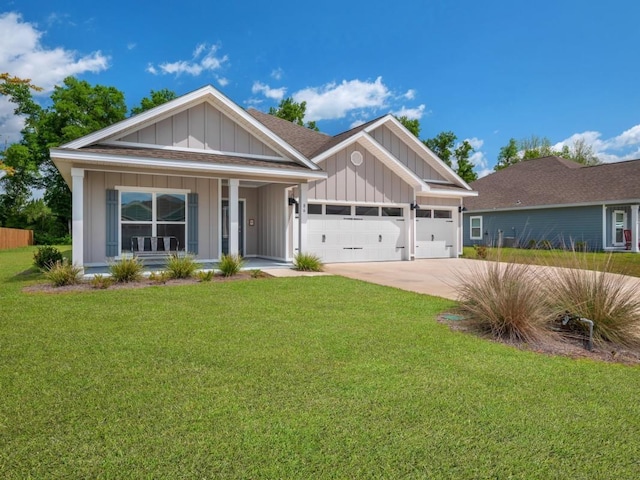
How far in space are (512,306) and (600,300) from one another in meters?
1.15

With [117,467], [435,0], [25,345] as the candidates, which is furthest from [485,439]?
[435,0]

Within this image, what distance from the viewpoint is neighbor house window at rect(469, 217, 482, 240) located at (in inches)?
1016

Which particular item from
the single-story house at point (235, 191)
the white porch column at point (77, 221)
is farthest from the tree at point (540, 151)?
the white porch column at point (77, 221)

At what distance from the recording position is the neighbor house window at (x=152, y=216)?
12.0m

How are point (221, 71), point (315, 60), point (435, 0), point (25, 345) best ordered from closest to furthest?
1. point (25, 345)
2. point (435, 0)
3. point (315, 60)
4. point (221, 71)

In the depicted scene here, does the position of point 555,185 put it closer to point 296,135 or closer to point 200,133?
point 296,135

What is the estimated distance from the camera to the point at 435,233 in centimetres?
1802

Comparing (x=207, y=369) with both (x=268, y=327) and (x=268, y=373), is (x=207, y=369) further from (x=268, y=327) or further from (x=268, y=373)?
(x=268, y=327)

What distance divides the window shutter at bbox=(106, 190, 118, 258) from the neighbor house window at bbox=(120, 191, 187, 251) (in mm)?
166

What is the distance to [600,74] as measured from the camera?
2394 centimetres

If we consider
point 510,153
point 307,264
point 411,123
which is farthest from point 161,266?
point 510,153

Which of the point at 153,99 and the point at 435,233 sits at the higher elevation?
the point at 153,99

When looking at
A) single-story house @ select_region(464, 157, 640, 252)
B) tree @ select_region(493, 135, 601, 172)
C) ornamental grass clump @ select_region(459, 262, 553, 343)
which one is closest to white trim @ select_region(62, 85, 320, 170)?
ornamental grass clump @ select_region(459, 262, 553, 343)

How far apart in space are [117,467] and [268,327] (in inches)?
126
